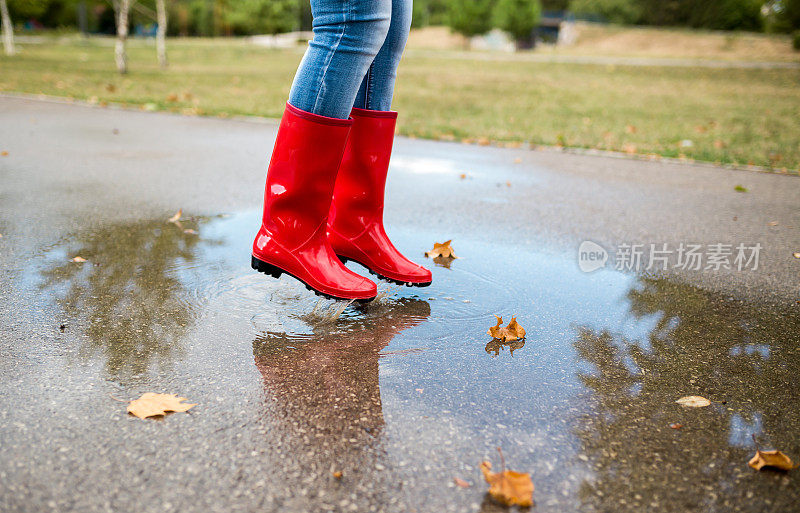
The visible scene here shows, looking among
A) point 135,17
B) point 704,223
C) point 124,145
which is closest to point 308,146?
point 704,223

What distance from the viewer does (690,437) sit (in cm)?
167

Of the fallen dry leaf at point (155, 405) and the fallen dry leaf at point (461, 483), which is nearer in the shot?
the fallen dry leaf at point (461, 483)

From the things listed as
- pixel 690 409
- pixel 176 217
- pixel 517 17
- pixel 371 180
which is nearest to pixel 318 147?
pixel 371 180

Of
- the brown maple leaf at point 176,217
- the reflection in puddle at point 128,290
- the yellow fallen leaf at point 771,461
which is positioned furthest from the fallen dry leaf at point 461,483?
the brown maple leaf at point 176,217

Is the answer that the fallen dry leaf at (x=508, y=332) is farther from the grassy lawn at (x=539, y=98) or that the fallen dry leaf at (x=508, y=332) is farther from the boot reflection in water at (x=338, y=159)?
the grassy lawn at (x=539, y=98)

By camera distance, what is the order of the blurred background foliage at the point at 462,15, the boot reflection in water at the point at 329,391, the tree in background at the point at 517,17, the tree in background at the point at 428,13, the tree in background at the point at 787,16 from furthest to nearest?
the tree in background at the point at 428,13, the tree in background at the point at 517,17, the blurred background foliage at the point at 462,15, the tree in background at the point at 787,16, the boot reflection in water at the point at 329,391

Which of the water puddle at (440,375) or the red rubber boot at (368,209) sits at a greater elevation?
the red rubber boot at (368,209)

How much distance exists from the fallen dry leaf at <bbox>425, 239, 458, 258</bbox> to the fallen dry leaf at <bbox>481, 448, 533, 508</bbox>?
1.65 meters

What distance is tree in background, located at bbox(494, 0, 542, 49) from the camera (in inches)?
1462

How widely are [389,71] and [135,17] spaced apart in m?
45.6

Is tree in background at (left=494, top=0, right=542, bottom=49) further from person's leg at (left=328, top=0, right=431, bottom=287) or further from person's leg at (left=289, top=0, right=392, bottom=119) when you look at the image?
person's leg at (left=289, top=0, right=392, bottom=119)

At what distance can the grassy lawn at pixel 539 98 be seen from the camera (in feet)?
25.0

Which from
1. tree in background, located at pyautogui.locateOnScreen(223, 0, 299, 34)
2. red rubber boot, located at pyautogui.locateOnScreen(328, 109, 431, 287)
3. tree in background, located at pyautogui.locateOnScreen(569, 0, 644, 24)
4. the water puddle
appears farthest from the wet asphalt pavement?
tree in background, located at pyautogui.locateOnScreen(569, 0, 644, 24)

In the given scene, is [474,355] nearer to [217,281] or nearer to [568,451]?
[568,451]
